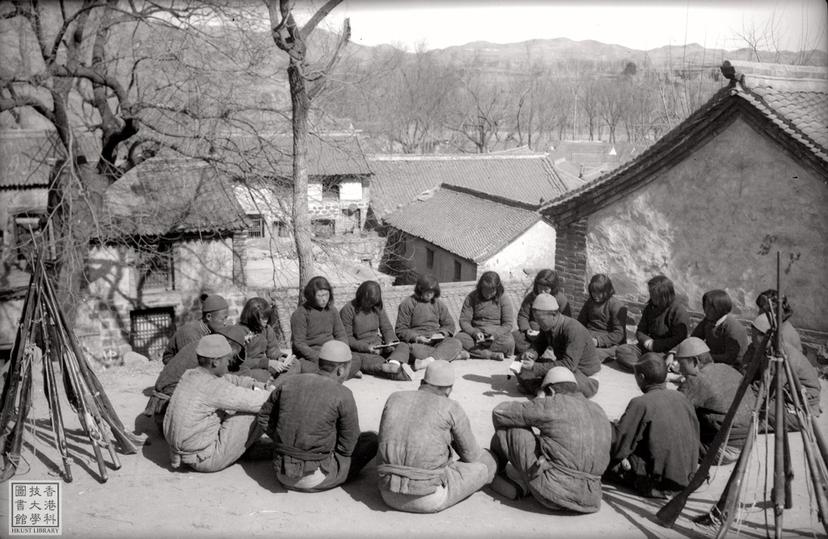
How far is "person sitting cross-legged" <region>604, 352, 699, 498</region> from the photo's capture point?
19.0 ft

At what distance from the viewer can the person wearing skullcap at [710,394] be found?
635 centimetres

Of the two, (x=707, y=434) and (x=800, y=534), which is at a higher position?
(x=707, y=434)

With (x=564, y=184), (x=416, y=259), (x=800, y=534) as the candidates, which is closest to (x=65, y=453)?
(x=800, y=534)

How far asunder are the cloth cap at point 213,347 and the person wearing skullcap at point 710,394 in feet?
13.2

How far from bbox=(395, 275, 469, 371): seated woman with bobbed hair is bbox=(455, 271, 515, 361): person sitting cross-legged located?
30 centimetres

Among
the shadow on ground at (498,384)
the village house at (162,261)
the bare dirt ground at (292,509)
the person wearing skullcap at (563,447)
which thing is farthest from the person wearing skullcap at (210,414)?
the village house at (162,261)

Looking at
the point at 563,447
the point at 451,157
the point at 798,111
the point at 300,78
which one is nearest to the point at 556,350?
the point at 563,447

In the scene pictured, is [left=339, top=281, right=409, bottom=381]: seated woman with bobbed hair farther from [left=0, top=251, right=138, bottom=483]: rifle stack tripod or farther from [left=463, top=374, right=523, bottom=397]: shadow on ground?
[left=0, top=251, right=138, bottom=483]: rifle stack tripod

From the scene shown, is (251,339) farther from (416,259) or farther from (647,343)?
(416,259)

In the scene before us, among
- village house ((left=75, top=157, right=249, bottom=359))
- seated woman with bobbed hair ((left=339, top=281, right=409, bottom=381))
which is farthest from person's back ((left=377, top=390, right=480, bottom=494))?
Answer: village house ((left=75, top=157, right=249, bottom=359))

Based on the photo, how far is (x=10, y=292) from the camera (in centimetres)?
2120

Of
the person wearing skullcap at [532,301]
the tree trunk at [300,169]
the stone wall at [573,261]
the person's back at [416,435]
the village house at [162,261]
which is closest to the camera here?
the person's back at [416,435]

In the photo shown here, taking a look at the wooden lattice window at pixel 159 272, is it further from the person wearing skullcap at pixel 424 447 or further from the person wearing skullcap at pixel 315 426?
the person wearing skullcap at pixel 424 447

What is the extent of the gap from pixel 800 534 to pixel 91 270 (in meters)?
18.4
